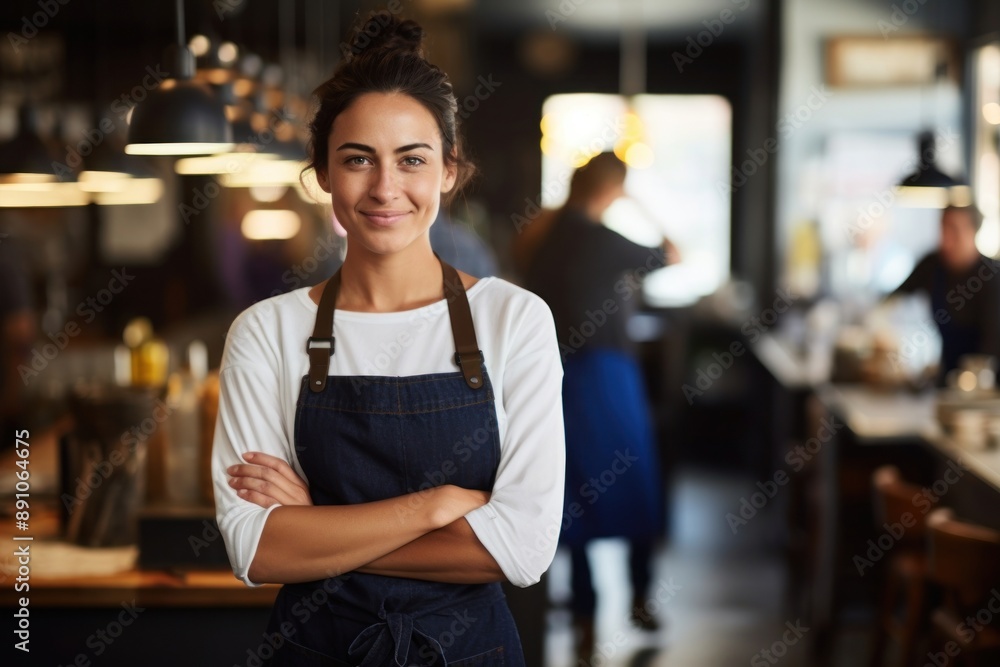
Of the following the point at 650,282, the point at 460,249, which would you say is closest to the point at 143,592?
the point at 460,249

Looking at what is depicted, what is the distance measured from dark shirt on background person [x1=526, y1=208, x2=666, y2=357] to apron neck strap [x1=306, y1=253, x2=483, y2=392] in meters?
2.67

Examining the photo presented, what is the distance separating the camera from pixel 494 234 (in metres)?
9.87

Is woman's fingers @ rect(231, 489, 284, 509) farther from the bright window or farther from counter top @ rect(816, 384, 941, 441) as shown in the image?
the bright window

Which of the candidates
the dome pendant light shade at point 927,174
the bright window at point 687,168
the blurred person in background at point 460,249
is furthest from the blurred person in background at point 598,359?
the bright window at point 687,168

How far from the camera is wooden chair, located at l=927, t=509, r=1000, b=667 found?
306 cm

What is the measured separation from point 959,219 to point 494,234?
5.32 m

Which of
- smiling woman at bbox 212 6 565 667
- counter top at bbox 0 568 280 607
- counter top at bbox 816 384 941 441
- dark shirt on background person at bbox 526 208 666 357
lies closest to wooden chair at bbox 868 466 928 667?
counter top at bbox 816 384 941 441

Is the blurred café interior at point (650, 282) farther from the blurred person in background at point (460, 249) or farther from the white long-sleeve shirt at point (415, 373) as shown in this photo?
the white long-sleeve shirt at point (415, 373)

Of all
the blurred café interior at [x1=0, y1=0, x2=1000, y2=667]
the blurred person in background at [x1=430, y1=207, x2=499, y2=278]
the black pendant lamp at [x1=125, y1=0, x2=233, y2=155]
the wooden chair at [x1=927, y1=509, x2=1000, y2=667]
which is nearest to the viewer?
the black pendant lamp at [x1=125, y1=0, x2=233, y2=155]

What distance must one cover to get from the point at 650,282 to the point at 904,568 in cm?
585

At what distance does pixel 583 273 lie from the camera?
4.43 meters

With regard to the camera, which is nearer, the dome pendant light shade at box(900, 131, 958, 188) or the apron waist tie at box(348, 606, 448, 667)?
the apron waist tie at box(348, 606, 448, 667)

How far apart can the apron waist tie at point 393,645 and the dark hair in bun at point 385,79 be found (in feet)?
2.27

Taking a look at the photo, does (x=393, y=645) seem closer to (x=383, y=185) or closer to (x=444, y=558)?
(x=444, y=558)
